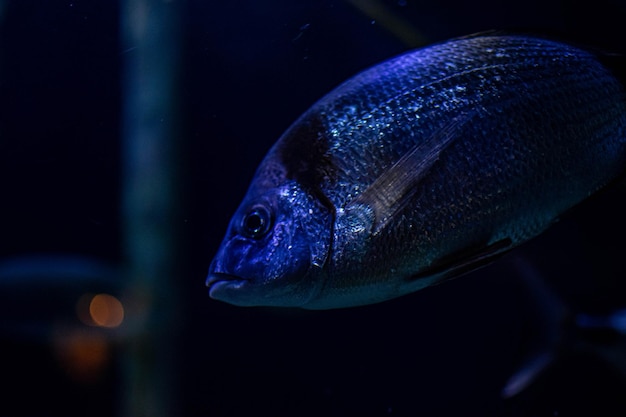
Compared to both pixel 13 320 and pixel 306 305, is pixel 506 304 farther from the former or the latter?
pixel 13 320

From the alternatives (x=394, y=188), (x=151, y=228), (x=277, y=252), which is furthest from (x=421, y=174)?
(x=151, y=228)

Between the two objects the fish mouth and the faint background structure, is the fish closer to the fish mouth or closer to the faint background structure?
the fish mouth

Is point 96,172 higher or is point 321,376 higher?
point 96,172

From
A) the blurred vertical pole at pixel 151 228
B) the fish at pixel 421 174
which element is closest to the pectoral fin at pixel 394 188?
the fish at pixel 421 174

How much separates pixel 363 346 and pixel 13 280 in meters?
1.85

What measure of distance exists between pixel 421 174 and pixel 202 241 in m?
1.51

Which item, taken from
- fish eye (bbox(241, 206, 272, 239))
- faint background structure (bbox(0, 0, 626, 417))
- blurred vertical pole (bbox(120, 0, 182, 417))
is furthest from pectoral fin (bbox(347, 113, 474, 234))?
blurred vertical pole (bbox(120, 0, 182, 417))

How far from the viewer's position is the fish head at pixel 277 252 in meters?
1.18

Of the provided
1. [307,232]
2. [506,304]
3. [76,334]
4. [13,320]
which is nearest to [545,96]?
[307,232]

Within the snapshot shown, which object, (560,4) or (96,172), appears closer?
(96,172)

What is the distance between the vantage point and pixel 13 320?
11.1 feet

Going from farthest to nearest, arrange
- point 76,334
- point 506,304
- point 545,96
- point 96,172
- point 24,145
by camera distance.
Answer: point 76,334 < point 506,304 < point 96,172 < point 24,145 < point 545,96

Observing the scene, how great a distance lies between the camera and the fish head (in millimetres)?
1183

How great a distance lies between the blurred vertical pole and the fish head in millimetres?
1669
